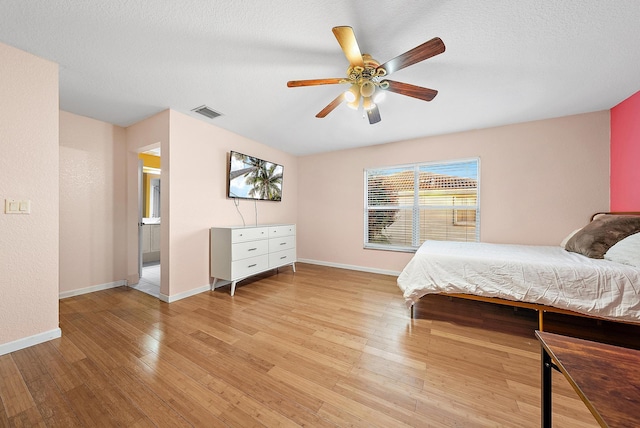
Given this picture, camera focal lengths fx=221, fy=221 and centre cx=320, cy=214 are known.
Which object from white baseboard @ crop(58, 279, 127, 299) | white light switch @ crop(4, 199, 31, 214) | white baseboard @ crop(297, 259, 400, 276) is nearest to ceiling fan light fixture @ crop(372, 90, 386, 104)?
white baseboard @ crop(297, 259, 400, 276)

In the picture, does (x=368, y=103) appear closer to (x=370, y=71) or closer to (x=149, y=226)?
(x=370, y=71)

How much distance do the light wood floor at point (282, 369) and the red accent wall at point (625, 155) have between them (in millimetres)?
1687

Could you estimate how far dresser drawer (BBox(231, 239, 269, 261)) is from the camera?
2984 millimetres

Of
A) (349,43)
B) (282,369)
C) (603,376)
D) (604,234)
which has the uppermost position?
(349,43)

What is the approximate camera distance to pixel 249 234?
3186 millimetres

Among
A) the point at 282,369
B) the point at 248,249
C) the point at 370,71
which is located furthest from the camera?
the point at 248,249

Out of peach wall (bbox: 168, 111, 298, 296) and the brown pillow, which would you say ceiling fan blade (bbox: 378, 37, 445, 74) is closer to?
the brown pillow

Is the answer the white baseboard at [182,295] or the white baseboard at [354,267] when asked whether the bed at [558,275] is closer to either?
the white baseboard at [354,267]

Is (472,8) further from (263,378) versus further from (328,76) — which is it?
(263,378)

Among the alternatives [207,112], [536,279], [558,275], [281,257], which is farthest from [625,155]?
[207,112]

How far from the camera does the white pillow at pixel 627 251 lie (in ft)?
5.75

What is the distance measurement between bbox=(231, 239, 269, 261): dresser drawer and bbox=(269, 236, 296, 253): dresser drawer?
11 cm

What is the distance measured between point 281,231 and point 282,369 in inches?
96.1

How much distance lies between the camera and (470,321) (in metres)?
2.26
